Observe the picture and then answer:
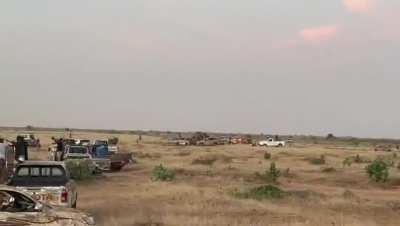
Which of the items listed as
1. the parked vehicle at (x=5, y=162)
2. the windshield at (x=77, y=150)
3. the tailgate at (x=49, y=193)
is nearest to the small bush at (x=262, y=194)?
the parked vehicle at (x=5, y=162)

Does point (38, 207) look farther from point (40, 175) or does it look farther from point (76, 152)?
point (76, 152)

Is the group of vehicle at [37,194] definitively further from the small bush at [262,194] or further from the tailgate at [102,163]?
the tailgate at [102,163]

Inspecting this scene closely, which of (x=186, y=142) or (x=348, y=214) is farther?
(x=186, y=142)

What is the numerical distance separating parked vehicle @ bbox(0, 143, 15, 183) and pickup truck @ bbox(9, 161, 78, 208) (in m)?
1.21

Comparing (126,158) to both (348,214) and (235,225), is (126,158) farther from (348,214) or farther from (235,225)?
(235,225)

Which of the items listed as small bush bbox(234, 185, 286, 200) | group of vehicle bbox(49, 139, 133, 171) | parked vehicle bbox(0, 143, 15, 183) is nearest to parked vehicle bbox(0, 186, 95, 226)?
parked vehicle bbox(0, 143, 15, 183)

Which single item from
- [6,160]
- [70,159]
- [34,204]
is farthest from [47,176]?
[70,159]

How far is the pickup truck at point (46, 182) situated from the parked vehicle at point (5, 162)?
1.21m

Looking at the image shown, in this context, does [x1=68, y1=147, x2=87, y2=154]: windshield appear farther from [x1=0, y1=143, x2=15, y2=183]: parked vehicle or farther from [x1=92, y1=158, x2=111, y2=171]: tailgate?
[x1=0, y1=143, x2=15, y2=183]: parked vehicle

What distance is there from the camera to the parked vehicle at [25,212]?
11.9m

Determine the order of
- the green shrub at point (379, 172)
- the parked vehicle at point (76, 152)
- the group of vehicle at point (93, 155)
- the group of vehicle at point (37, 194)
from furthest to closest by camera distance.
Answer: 1. the group of vehicle at point (93, 155)
2. the parked vehicle at point (76, 152)
3. the green shrub at point (379, 172)
4. the group of vehicle at point (37, 194)

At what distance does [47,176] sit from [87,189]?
1277 cm

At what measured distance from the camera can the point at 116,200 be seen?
1005 inches

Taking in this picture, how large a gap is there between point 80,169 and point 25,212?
82.5 feet
